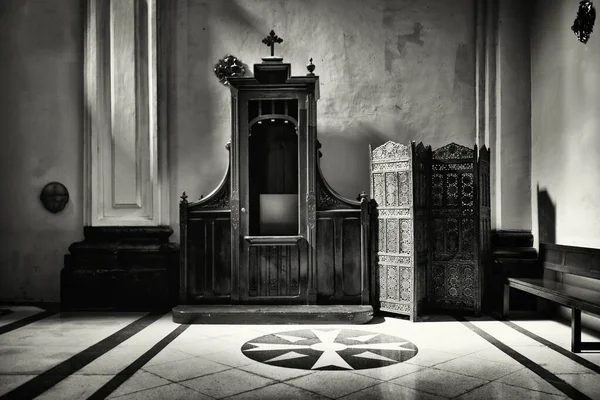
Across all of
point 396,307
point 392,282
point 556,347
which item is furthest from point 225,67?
point 556,347

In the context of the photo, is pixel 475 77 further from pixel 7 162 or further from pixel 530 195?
pixel 7 162

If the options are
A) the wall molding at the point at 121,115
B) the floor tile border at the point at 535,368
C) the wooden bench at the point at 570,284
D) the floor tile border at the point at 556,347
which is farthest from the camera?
the wall molding at the point at 121,115

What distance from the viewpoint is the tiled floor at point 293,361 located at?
9.26ft

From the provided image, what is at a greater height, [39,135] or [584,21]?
[584,21]

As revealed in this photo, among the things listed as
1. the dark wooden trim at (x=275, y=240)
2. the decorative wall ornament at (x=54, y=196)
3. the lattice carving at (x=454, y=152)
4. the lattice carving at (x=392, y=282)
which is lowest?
the lattice carving at (x=392, y=282)

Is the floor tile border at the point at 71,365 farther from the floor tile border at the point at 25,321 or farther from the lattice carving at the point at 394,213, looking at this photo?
the lattice carving at the point at 394,213

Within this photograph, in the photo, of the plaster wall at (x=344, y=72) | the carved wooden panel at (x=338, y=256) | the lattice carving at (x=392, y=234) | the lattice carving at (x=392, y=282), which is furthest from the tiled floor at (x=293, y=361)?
the plaster wall at (x=344, y=72)

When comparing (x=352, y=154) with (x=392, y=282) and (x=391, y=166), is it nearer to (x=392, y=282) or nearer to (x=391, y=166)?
(x=391, y=166)

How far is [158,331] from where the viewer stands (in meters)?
4.39

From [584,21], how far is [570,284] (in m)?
2.33

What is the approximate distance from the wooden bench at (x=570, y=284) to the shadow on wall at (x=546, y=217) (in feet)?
0.48

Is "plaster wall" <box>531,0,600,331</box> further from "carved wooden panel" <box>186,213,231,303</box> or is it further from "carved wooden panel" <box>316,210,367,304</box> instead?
"carved wooden panel" <box>186,213,231,303</box>

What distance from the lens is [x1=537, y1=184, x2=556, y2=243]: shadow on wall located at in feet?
16.8

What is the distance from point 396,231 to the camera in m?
4.99
